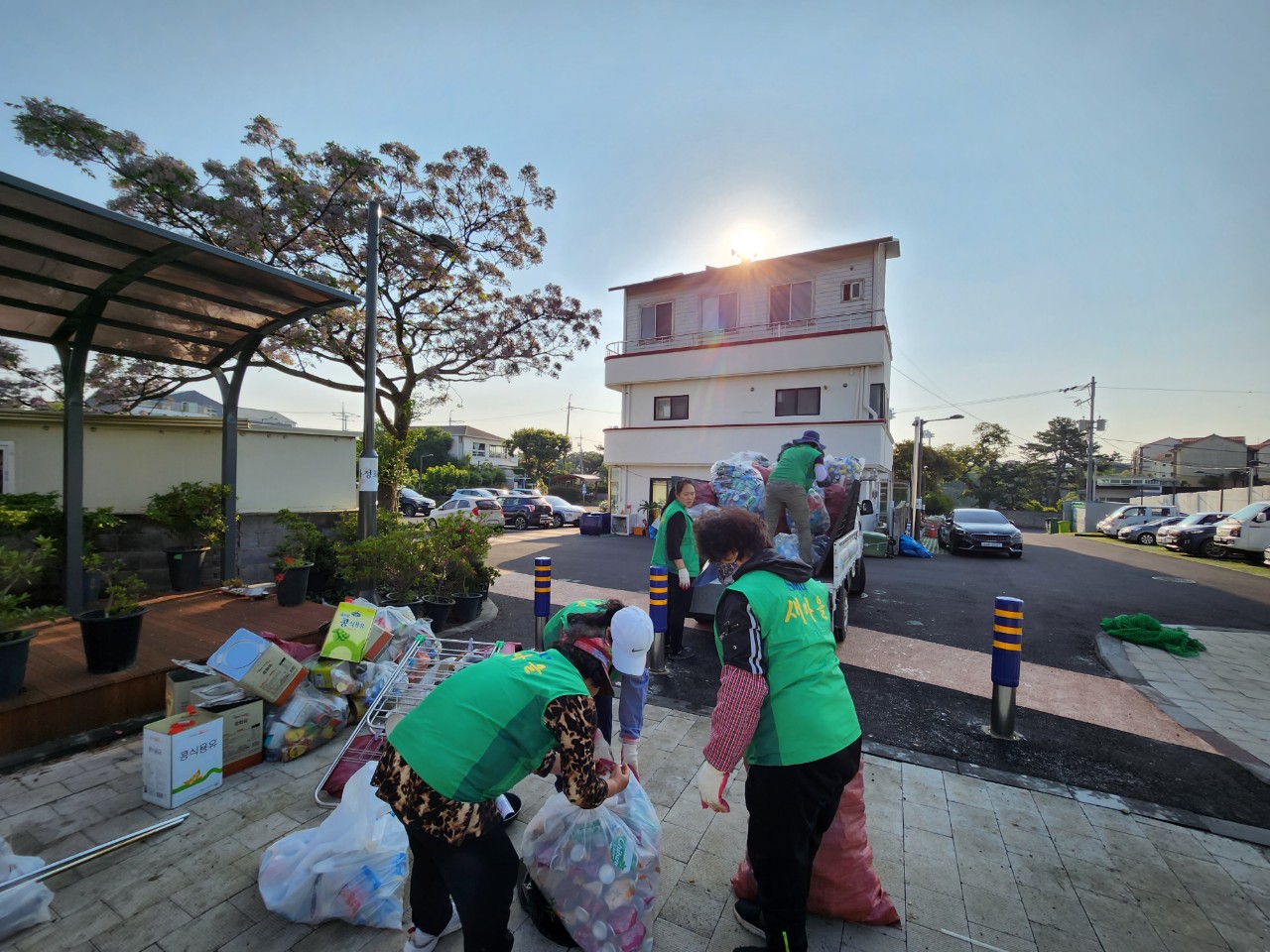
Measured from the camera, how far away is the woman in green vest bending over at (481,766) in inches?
64.3

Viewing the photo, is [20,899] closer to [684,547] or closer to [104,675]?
[104,675]

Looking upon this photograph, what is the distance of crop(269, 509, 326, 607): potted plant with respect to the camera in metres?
5.74

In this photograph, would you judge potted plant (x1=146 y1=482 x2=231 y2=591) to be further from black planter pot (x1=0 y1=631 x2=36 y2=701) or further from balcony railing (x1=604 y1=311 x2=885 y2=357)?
balcony railing (x1=604 y1=311 x2=885 y2=357)

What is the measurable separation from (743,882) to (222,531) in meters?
7.04

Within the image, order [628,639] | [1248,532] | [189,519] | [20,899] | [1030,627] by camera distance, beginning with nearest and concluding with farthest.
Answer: [20,899] → [628,639] → [189,519] → [1030,627] → [1248,532]

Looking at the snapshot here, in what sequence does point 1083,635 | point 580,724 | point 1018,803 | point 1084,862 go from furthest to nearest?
1. point 1083,635
2. point 1018,803
3. point 1084,862
4. point 580,724

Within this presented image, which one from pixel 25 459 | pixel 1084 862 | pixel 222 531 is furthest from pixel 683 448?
pixel 1084 862

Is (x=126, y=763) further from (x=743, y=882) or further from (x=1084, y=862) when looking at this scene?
(x=1084, y=862)

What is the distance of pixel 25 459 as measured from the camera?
6352 mm

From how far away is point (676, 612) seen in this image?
5867mm

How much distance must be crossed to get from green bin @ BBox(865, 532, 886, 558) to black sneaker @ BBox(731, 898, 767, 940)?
1306 centimetres

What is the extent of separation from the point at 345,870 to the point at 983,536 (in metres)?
17.8

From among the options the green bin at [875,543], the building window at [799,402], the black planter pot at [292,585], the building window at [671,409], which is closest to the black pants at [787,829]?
the black planter pot at [292,585]

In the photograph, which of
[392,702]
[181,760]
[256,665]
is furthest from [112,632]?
[392,702]
